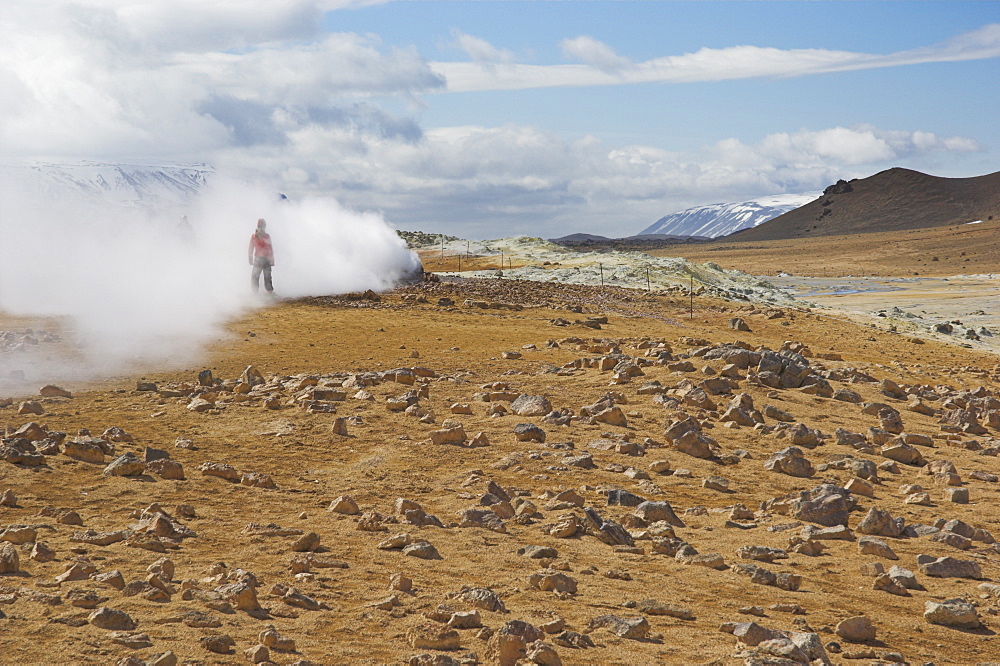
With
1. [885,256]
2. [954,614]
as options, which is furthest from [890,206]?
[954,614]

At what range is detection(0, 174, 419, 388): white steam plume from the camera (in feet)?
49.3

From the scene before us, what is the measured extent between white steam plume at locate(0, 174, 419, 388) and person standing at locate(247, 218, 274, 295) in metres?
0.42

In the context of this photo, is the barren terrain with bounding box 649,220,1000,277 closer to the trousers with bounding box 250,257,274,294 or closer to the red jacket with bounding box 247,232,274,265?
the trousers with bounding box 250,257,274,294

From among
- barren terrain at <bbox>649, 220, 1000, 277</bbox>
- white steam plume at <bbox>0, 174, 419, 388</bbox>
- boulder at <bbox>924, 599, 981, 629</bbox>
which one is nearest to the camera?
boulder at <bbox>924, 599, 981, 629</bbox>

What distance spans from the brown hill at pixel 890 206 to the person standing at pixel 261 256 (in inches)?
5331

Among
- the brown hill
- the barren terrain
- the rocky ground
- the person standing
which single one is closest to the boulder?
the rocky ground

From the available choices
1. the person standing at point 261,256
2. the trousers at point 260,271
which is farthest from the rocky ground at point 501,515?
the trousers at point 260,271

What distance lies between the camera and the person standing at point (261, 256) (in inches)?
891

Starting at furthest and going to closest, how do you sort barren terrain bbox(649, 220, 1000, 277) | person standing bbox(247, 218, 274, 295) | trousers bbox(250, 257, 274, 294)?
1. barren terrain bbox(649, 220, 1000, 277)
2. trousers bbox(250, 257, 274, 294)
3. person standing bbox(247, 218, 274, 295)

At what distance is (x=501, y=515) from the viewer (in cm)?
762

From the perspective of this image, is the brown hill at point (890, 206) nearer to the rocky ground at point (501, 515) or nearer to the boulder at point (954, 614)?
the rocky ground at point (501, 515)

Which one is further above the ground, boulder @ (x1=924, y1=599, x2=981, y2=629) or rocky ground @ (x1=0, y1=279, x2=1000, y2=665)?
rocky ground @ (x1=0, y1=279, x2=1000, y2=665)

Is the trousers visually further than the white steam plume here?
Yes

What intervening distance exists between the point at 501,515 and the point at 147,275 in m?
17.7
